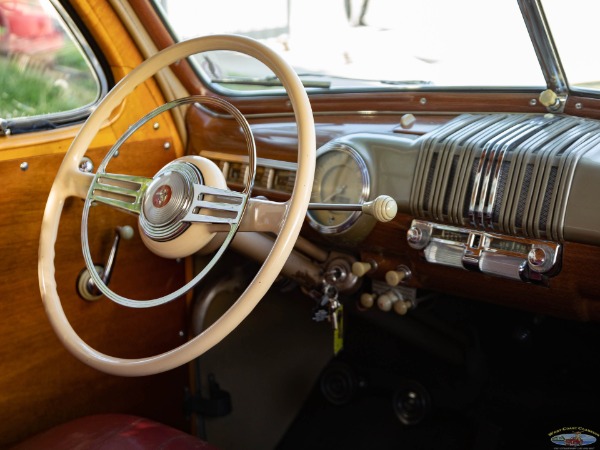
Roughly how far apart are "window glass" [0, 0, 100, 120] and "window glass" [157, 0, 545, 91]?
30 cm

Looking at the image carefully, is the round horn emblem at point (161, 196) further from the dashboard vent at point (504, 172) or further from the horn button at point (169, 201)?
the dashboard vent at point (504, 172)

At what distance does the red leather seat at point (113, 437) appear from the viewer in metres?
1.51

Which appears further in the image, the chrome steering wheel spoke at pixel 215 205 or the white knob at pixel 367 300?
the white knob at pixel 367 300

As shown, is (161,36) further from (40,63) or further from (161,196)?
(161,196)

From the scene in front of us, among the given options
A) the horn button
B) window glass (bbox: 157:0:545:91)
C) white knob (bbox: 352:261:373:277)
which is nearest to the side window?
window glass (bbox: 157:0:545:91)

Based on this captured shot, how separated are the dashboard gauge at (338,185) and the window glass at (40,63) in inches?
28.7

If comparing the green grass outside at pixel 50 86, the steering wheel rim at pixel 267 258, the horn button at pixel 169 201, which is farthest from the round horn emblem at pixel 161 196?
the green grass outside at pixel 50 86

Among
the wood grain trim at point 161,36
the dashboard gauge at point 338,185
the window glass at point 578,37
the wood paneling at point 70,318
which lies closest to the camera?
the window glass at point 578,37

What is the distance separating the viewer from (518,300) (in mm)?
1662

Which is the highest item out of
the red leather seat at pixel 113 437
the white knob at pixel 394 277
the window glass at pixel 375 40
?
the window glass at pixel 375 40

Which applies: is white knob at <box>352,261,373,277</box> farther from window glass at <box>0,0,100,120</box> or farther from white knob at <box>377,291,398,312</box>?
window glass at <box>0,0,100,120</box>

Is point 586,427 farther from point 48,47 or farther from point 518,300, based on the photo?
point 48,47

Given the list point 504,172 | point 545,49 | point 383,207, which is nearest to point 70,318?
point 383,207

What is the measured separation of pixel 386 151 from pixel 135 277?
0.85 meters
